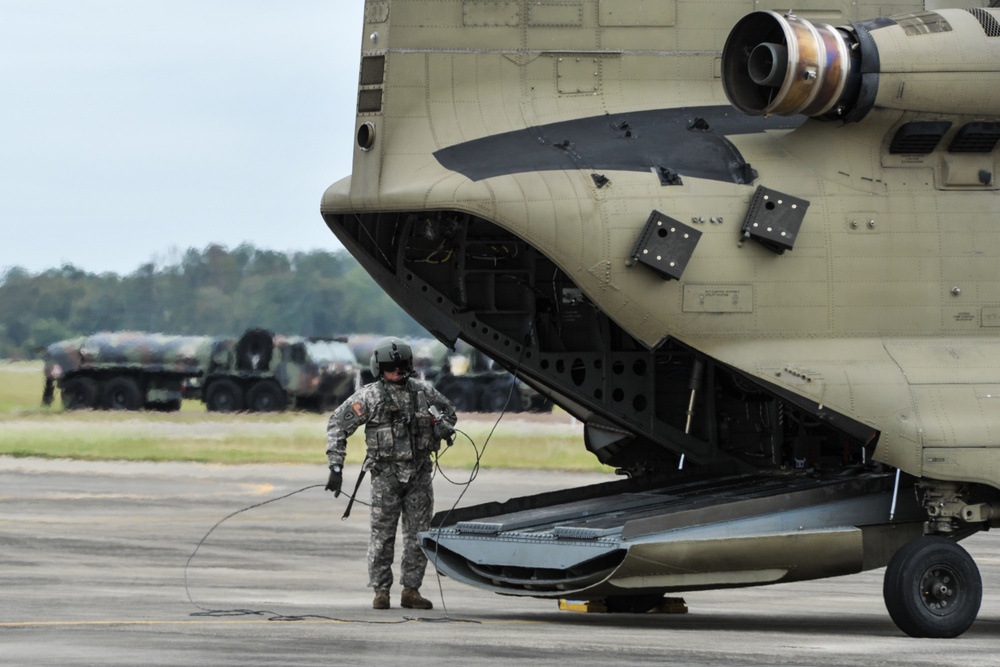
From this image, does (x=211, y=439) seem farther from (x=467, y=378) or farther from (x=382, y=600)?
(x=382, y=600)

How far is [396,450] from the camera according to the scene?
12977 millimetres

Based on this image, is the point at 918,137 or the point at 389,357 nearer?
the point at 918,137

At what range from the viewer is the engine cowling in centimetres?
1202

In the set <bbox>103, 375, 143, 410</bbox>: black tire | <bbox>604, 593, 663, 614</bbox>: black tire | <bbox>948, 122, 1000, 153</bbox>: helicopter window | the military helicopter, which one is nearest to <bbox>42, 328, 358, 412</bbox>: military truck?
<bbox>103, 375, 143, 410</bbox>: black tire

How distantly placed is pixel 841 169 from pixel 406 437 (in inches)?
150

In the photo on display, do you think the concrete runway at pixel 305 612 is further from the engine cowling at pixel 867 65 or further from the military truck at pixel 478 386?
the military truck at pixel 478 386

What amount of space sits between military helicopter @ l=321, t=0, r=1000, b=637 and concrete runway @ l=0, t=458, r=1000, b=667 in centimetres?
59

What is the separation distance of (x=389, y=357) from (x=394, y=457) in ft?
2.51

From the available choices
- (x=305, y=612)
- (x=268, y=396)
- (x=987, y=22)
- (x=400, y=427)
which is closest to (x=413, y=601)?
(x=305, y=612)

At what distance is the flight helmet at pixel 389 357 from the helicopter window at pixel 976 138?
439 centimetres

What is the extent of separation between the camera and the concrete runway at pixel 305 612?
401 inches

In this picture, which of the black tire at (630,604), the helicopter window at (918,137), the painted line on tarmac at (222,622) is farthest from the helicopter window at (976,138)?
the painted line on tarmac at (222,622)

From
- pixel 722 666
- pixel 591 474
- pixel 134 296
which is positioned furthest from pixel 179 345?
pixel 722 666

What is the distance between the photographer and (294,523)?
21.5 metres
